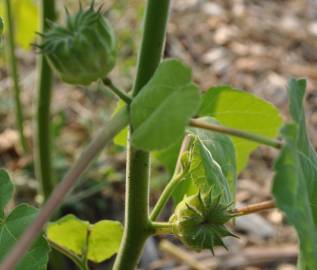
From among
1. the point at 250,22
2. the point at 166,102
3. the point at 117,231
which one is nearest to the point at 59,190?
the point at 166,102

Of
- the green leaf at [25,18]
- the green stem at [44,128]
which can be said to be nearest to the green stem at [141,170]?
the green stem at [44,128]

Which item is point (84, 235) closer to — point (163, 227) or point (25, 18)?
point (163, 227)

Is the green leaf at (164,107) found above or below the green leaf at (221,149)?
above

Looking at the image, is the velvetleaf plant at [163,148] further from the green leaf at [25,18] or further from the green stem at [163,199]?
the green leaf at [25,18]

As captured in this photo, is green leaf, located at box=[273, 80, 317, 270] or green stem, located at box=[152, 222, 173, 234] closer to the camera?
green leaf, located at box=[273, 80, 317, 270]

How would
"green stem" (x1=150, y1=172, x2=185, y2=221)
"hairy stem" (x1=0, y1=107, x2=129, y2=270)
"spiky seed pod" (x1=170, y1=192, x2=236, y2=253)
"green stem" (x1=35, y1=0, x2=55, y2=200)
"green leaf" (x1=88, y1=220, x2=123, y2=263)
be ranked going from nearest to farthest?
"hairy stem" (x1=0, y1=107, x2=129, y2=270) < "spiky seed pod" (x1=170, y1=192, x2=236, y2=253) < "green stem" (x1=150, y1=172, x2=185, y2=221) < "green leaf" (x1=88, y1=220, x2=123, y2=263) < "green stem" (x1=35, y1=0, x2=55, y2=200)

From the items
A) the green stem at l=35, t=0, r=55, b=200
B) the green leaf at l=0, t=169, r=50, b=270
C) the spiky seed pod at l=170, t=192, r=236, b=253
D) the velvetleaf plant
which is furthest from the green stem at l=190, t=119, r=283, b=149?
the green stem at l=35, t=0, r=55, b=200

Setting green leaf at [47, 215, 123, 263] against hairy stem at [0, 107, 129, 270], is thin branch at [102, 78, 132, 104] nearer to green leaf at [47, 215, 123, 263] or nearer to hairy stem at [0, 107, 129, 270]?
hairy stem at [0, 107, 129, 270]

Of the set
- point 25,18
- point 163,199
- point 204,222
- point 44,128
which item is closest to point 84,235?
point 163,199
